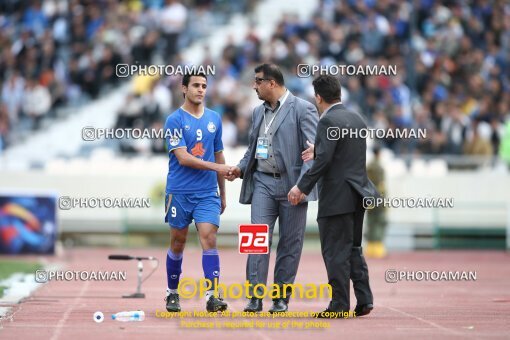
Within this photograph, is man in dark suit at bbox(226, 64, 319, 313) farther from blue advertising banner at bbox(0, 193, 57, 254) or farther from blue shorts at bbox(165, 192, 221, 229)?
blue advertising banner at bbox(0, 193, 57, 254)

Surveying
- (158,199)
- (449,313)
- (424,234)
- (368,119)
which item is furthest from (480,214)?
(449,313)

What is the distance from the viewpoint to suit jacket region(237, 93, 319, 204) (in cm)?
1352

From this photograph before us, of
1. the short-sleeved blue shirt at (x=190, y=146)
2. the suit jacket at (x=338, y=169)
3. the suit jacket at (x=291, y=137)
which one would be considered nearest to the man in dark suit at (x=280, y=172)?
the suit jacket at (x=291, y=137)

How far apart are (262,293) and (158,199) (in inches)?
608

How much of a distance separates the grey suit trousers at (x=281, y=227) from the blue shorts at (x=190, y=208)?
42cm

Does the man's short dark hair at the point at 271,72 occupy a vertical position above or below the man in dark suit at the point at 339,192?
above

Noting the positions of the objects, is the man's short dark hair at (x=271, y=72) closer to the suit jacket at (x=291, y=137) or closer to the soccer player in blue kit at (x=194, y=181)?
the suit jacket at (x=291, y=137)

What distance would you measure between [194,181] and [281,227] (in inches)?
39.5

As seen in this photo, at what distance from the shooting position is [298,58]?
30.7 m

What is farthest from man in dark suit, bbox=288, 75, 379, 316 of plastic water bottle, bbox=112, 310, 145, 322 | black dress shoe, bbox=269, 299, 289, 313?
plastic water bottle, bbox=112, 310, 145, 322

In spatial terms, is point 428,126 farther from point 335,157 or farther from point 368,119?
point 335,157

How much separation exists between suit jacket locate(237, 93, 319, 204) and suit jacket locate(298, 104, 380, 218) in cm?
46

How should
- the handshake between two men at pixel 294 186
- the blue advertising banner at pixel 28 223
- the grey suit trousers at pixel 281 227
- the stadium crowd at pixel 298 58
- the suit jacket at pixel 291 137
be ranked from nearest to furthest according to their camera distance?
the handshake between two men at pixel 294 186
the grey suit trousers at pixel 281 227
the suit jacket at pixel 291 137
the blue advertising banner at pixel 28 223
the stadium crowd at pixel 298 58

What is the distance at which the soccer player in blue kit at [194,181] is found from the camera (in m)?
13.3
